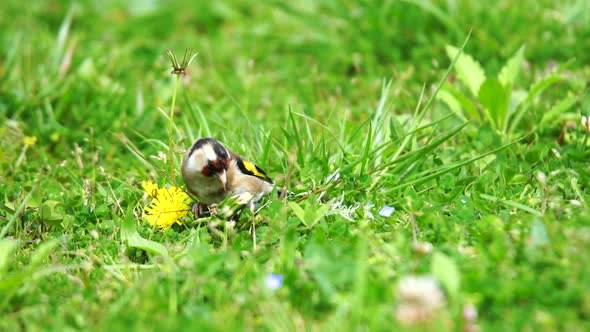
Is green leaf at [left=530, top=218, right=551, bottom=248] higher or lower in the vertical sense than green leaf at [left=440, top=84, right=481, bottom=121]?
higher

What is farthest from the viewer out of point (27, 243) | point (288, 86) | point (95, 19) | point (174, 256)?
point (95, 19)

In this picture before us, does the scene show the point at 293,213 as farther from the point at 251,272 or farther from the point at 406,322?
the point at 406,322

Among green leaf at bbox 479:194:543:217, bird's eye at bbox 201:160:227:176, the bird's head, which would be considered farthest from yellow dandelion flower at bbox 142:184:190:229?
green leaf at bbox 479:194:543:217

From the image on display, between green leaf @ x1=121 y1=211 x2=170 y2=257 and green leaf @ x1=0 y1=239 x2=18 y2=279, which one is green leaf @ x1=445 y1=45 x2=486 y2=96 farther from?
green leaf @ x1=0 y1=239 x2=18 y2=279

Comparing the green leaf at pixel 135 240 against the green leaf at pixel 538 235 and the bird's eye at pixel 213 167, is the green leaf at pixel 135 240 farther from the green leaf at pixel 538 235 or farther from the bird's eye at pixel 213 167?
the green leaf at pixel 538 235

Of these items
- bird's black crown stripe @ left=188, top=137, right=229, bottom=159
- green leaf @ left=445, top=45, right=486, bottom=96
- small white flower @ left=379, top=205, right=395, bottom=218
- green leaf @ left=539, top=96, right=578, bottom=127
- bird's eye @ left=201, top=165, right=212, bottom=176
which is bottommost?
green leaf @ left=539, top=96, right=578, bottom=127

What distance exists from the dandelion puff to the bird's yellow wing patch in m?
1.76

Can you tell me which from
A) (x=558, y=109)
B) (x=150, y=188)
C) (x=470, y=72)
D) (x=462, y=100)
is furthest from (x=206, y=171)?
(x=558, y=109)

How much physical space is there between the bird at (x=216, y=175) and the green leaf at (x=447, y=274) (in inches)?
56.2

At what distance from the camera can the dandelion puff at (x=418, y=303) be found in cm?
253

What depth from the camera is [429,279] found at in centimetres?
266

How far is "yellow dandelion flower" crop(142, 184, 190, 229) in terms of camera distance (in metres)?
4.06

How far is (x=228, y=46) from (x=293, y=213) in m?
3.72

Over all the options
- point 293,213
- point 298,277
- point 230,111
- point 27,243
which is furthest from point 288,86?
point 298,277
